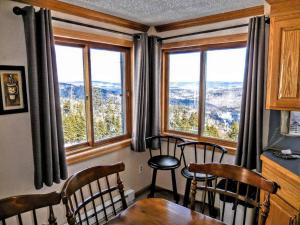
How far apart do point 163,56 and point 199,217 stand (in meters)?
2.43

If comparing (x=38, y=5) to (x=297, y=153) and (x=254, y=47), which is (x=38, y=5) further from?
(x=297, y=153)

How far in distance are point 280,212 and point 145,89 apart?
201cm

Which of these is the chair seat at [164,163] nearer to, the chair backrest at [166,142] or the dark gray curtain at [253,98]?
the chair backrest at [166,142]

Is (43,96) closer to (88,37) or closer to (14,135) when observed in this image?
(14,135)

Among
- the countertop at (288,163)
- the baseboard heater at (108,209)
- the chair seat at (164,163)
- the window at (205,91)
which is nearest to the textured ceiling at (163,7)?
the window at (205,91)

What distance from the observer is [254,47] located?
90.1 inches

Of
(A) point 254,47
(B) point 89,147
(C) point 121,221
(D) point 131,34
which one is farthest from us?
(D) point 131,34

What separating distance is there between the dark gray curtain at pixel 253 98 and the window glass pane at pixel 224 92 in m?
0.36

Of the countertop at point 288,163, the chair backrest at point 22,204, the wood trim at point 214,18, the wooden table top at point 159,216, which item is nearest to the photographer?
the chair backrest at point 22,204

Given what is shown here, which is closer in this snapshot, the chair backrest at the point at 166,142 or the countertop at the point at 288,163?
the countertop at the point at 288,163


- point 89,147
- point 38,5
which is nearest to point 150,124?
point 89,147

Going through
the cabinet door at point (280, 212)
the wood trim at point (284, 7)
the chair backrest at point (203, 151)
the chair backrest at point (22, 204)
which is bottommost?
the cabinet door at point (280, 212)

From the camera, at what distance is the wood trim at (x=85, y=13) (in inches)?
82.5

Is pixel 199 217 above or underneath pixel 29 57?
underneath
